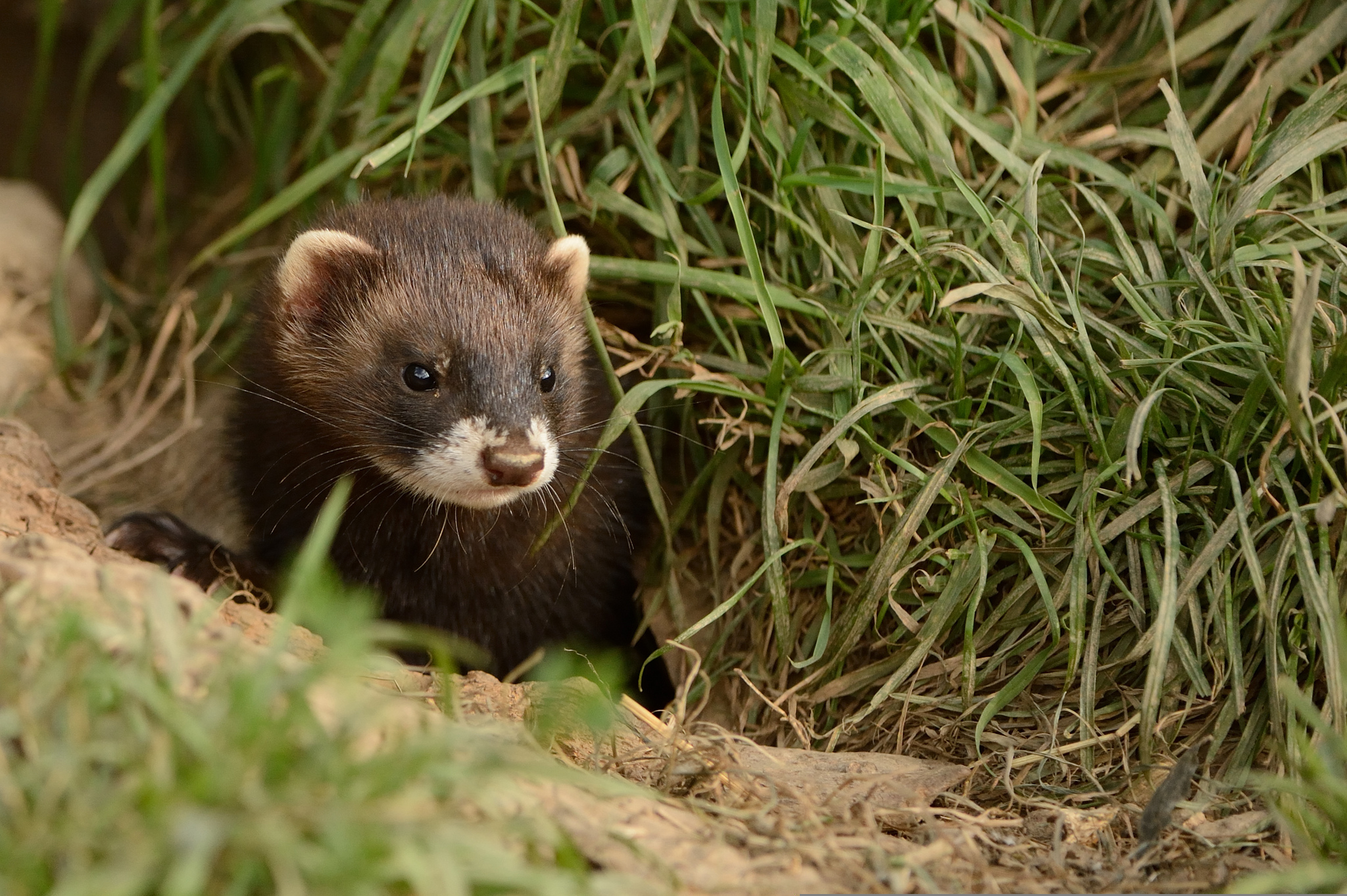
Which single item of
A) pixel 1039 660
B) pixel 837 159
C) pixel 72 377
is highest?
pixel 837 159

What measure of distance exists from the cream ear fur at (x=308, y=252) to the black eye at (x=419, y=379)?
0.39m

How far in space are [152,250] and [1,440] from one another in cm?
217

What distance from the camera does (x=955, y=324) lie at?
3.41m

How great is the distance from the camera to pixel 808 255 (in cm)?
375

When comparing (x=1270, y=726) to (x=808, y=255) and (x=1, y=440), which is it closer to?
(x=808, y=255)

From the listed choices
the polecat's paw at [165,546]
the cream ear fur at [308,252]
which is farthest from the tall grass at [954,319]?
the polecat's paw at [165,546]

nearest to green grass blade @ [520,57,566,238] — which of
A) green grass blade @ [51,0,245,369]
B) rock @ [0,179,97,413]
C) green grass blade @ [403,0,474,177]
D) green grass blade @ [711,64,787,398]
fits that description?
green grass blade @ [403,0,474,177]

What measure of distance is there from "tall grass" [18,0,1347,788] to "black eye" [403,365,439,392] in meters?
0.57

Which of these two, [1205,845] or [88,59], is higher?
[88,59]

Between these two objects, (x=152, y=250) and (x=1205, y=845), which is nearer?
(x=1205, y=845)

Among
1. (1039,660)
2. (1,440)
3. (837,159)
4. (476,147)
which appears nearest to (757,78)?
(837,159)

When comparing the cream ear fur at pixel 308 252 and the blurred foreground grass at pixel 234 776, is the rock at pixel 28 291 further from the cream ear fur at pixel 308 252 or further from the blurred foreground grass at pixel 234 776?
the blurred foreground grass at pixel 234 776

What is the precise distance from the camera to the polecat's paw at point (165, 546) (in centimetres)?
370

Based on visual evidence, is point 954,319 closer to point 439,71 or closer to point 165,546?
point 439,71
